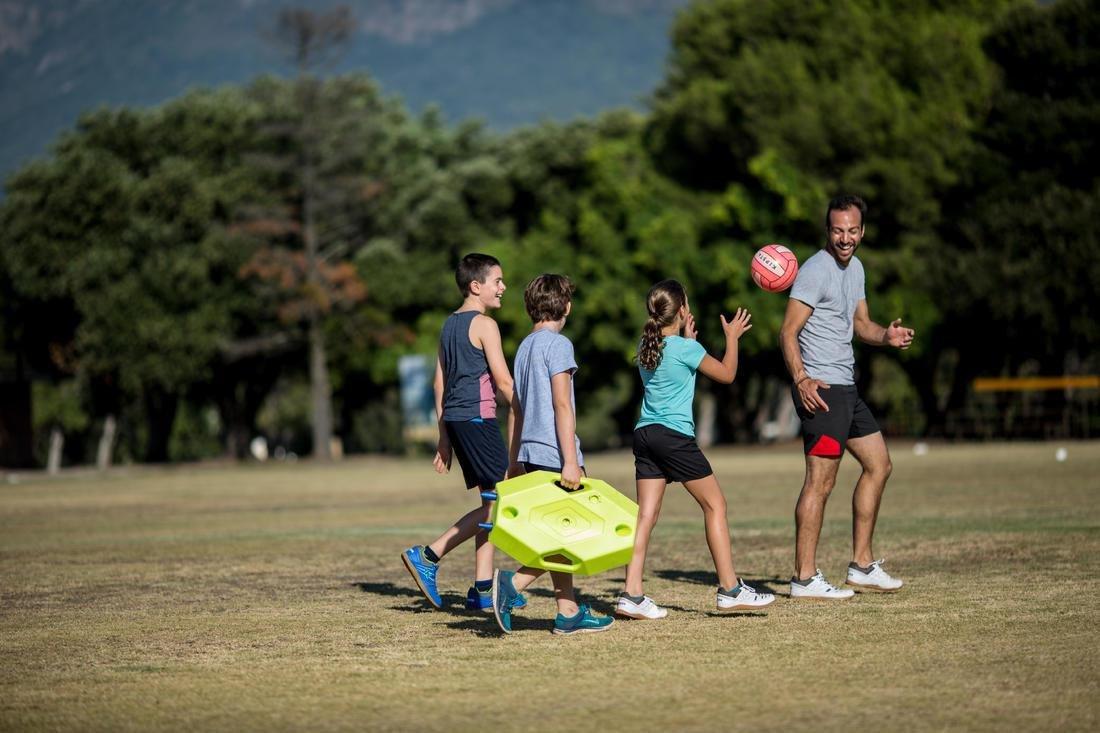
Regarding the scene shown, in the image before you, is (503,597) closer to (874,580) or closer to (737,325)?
(737,325)

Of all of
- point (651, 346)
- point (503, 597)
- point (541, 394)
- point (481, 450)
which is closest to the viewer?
point (503, 597)

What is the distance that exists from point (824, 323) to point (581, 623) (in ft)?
8.87

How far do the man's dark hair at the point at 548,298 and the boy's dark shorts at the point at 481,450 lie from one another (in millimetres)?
1126

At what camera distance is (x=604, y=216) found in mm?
55094

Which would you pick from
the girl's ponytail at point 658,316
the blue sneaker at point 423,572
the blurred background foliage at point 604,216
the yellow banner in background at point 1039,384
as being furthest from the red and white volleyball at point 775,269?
the yellow banner in background at point 1039,384

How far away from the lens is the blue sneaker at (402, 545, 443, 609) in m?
9.74

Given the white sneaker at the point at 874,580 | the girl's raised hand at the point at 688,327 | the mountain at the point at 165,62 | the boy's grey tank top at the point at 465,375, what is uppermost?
the mountain at the point at 165,62

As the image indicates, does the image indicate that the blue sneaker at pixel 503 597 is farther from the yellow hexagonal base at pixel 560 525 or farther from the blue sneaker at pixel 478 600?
the blue sneaker at pixel 478 600

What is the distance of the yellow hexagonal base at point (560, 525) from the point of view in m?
8.27

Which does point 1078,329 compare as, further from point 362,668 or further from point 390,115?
point 362,668

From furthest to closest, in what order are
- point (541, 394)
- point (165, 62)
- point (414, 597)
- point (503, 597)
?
Answer: point (165, 62)
point (414, 597)
point (541, 394)
point (503, 597)

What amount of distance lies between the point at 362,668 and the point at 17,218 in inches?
1924

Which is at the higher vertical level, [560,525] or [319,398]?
[319,398]

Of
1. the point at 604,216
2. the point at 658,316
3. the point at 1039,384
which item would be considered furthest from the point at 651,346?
the point at 604,216
